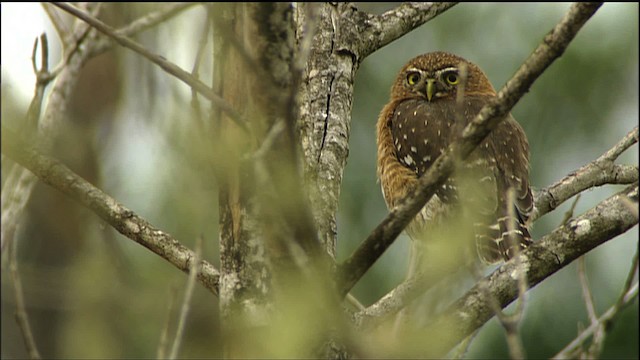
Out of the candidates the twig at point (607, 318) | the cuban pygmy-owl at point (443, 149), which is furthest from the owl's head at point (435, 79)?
the twig at point (607, 318)

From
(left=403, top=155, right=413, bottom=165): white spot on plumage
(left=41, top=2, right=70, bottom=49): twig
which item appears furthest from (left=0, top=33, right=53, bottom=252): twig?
(left=403, top=155, right=413, bottom=165): white spot on plumage

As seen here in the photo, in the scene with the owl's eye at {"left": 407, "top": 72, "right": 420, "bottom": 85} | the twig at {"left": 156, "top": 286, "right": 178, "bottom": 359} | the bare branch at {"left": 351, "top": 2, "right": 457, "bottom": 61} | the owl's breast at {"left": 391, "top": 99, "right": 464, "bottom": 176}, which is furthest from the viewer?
the owl's eye at {"left": 407, "top": 72, "right": 420, "bottom": 85}

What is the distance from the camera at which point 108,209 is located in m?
3.10

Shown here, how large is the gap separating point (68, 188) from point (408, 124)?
2.97m

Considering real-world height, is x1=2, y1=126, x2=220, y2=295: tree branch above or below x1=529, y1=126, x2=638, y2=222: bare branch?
below

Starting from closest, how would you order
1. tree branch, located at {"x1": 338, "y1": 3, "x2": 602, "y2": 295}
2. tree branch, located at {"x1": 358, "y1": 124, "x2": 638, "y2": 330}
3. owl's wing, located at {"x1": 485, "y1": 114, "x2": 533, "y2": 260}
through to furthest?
1. tree branch, located at {"x1": 338, "y1": 3, "x2": 602, "y2": 295}
2. tree branch, located at {"x1": 358, "y1": 124, "x2": 638, "y2": 330}
3. owl's wing, located at {"x1": 485, "y1": 114, "x2": 533, "y2": 260}

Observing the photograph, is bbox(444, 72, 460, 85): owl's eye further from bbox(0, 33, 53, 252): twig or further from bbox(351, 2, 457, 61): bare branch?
bbox(0, 33, 53, 252): twig

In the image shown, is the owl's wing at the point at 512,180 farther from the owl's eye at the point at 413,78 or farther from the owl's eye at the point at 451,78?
the owl's eye at the point at 413,78

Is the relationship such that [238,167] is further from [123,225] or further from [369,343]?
[123,225]

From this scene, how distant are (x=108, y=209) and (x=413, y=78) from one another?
3.61 m

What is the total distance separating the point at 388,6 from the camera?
820 centimetres

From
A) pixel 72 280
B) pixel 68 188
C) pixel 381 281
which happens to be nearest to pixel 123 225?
pixel 68 188

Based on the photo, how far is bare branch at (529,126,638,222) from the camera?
3.68 metres

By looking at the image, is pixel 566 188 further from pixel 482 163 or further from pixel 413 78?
pixel 413 78
